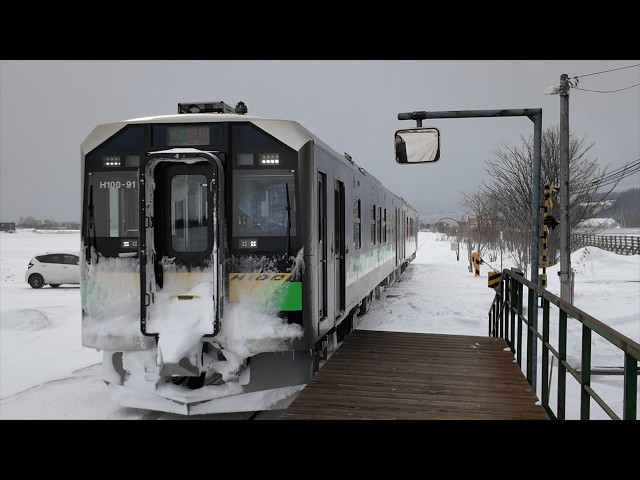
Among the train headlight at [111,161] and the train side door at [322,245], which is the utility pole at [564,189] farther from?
the train headlight at [111,161]

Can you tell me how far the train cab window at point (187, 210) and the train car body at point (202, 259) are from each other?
1cm

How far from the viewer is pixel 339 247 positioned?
849cm

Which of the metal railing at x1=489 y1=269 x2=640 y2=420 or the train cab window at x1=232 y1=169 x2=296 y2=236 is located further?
the train cab window at x1=232 y1=169 x2=296 y2=236

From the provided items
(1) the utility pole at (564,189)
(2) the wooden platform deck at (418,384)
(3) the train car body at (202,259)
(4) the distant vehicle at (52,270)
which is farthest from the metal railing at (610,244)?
(3) the train car body at (202,259)

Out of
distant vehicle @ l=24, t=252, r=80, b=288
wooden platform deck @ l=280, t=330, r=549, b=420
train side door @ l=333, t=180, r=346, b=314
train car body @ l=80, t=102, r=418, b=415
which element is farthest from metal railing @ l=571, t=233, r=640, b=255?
train car body @ l=80, t=102, r=418, b=415

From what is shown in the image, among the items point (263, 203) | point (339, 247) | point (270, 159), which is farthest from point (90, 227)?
point (339, 247)

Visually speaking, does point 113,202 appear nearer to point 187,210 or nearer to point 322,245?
point 187,210

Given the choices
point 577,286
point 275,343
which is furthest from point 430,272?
point 275,343

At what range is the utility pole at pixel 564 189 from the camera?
40.0 ft

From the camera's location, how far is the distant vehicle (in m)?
20.8

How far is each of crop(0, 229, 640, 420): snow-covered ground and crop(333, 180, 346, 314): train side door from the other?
3015 mm

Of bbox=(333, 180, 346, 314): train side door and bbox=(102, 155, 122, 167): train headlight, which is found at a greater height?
bbox=(102, 155, 122, 167): train headlight

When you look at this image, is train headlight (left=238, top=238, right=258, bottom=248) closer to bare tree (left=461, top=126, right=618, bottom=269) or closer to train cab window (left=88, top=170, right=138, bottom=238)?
train cab window (left=88, top=170, right=138, bottom=238)

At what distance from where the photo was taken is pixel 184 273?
21.0ft
